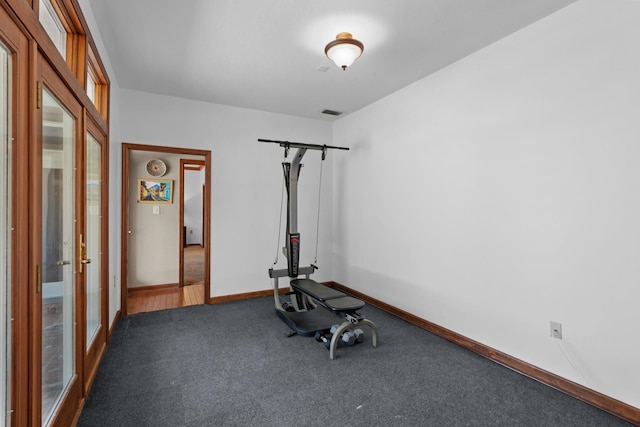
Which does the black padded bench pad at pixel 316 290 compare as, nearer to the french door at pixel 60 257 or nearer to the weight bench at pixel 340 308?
the weight bench at pixel 340 308

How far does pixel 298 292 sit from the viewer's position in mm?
3725

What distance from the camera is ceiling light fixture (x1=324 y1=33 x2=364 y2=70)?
2.49 metres

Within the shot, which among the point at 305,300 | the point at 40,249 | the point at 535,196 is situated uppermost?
the point at 535,196

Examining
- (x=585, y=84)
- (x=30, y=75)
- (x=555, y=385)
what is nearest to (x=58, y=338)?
(x=30, y=75)

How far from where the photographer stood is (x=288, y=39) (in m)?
2.68

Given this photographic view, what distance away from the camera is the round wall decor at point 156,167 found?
496 centimetres

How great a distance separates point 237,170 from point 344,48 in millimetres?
A: 2467

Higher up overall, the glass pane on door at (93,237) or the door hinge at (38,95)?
the door hinge at (38,95)

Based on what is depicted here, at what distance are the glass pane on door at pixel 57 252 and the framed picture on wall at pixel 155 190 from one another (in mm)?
3178

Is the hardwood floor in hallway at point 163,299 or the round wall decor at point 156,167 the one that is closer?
the hardwood floor in hallway at point 163,299

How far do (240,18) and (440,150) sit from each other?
7.28 feet

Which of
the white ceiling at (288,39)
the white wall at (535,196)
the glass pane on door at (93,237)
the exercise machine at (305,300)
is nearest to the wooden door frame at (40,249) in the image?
the glass pane on door at (93,237)

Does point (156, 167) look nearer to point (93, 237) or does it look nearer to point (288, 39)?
point (93, 237)

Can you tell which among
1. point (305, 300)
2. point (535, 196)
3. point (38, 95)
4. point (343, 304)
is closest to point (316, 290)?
point (343, 304)
